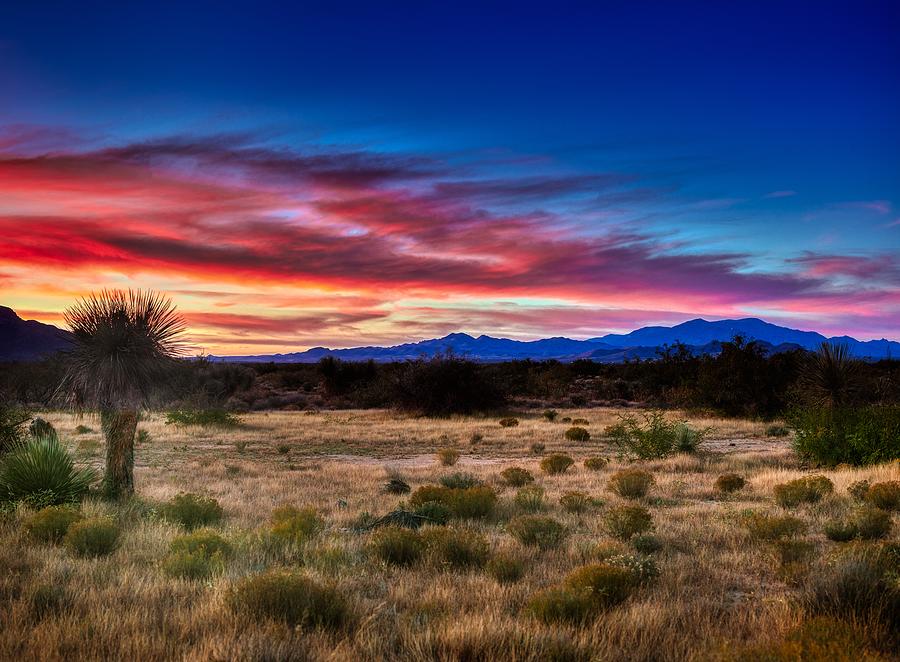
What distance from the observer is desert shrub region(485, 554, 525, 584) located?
7.22 metres

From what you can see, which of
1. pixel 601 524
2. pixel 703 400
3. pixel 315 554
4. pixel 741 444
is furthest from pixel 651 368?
pixel 315 554

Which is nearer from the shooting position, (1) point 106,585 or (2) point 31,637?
(2) point 31,637

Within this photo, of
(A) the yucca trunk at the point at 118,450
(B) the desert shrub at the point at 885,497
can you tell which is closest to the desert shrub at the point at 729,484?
(B) the desert shrub at the point at 885,497

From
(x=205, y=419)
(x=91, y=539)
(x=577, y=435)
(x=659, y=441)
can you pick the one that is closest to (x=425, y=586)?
(x=91, y=539)

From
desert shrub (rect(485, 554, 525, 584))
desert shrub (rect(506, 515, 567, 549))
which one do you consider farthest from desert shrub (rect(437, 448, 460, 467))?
desert shrub (rect(485, 554, 525, 584))

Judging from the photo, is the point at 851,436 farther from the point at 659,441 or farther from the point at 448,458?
the point at 448,458

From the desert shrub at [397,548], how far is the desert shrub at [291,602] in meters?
2.00

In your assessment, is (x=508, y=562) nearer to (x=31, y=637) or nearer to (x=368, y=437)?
(x=31, y=637)

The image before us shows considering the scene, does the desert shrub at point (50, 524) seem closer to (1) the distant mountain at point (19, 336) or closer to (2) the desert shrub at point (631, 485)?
(2) the desert shrub at point (631, 485)

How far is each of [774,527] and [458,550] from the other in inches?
181

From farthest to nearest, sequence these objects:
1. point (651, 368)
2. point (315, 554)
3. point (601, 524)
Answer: point (651, 368)
point (601, 524)
point (315, 554)

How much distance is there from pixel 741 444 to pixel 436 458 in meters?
11.9

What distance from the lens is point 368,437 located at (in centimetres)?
2780

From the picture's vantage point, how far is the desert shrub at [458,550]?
788 cm
